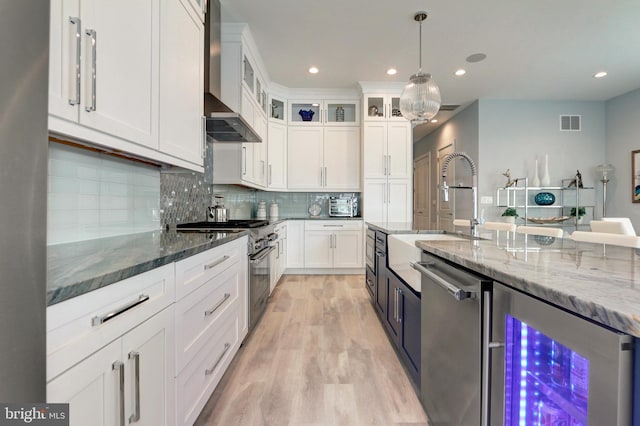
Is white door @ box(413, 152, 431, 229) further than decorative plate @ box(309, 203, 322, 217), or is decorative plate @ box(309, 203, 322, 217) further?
white door @ box(413, 152, 431, 229)

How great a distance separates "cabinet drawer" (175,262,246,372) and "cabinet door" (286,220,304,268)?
8.21 feet

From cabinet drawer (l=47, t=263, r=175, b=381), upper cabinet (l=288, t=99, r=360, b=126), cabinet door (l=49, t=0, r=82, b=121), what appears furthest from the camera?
upper cabinet (l=288, t=99, r=360, b=126)

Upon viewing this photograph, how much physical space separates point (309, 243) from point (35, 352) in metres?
3.96

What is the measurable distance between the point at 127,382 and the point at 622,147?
6.77 meters

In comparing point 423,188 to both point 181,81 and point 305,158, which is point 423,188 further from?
point 181,81

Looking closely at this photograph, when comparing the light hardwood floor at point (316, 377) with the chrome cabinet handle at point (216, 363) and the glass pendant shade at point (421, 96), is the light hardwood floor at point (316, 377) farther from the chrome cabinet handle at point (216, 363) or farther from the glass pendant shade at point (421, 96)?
the glass pendant shade at point (421, 96)

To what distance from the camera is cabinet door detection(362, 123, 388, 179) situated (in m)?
4.47

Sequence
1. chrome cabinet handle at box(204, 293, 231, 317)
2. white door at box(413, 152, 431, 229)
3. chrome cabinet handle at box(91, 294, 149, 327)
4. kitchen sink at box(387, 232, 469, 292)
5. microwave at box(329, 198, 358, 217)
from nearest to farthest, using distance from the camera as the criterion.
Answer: chrome cabinet handle at box(91, 294, 149, 327) < chrome cabinet handle at box(204, 293, 231, 317) < kitchen sink at box(387, 232, 469, 292) < microwave at box(329, 198, 358, 217) < white door at box(413, 152, 431, 229)

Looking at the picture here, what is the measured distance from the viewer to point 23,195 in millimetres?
513

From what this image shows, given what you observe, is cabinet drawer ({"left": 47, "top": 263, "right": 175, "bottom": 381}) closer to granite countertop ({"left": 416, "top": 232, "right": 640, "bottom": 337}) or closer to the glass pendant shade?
granite countertop ({"left": 416, "top": 232, "right": 640, "bottom": 337})

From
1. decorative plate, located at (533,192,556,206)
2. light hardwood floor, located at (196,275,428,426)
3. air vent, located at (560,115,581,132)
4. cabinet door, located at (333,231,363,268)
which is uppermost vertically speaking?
air vent, located at (560,115,581,132)

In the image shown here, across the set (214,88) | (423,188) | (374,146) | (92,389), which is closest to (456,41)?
(374,146)

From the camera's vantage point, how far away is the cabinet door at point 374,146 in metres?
4.47

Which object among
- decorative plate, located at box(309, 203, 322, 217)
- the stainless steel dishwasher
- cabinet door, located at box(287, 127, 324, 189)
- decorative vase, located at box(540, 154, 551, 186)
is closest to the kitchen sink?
the stainless steel dishwasher
